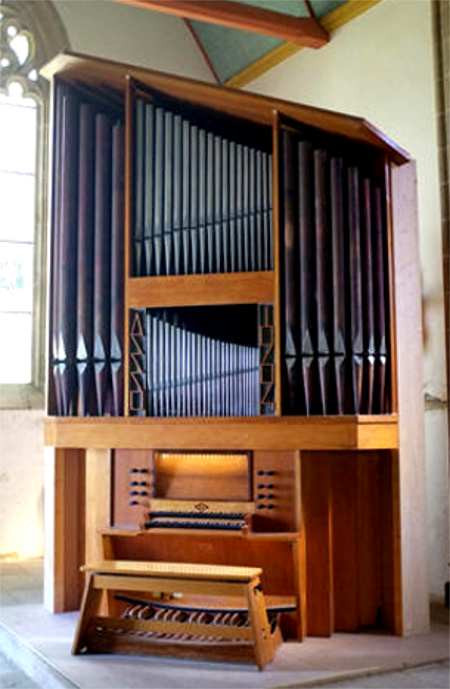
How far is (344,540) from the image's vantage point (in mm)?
5488

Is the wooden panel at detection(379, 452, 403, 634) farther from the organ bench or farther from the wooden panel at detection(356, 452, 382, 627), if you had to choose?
the organ bench

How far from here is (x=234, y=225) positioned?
561cm

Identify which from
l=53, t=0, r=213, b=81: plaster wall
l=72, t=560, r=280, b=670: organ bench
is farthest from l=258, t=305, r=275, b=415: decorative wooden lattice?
l=53, t=0, r=213, b=81: plaster wall

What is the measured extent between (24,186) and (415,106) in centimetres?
386

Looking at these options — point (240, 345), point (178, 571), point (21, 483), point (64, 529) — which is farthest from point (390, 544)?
point (21, 483)

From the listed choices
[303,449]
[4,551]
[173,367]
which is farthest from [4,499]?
[303,449]

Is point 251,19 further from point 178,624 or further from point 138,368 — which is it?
point 178,624

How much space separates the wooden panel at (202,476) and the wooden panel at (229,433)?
13 centimetres

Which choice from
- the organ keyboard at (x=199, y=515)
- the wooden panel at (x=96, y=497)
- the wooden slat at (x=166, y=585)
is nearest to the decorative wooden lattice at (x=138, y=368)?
the wooden panel at (x=96, y=497)

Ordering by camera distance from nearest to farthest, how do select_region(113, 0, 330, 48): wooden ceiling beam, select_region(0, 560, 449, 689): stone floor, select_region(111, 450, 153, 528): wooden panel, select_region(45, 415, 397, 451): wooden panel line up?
select_region(0, 560, 449, 689): stone floor, select_region(45, 415, 397, 451): wooden panel, select_region(111, 450, 153, 528): wooden panel, select_region(113, 0, 330, 48): wooden ceiling beam

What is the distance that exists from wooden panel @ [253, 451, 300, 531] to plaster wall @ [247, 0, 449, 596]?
5.61 ft

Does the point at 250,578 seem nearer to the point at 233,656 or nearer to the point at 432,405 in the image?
the point at 233,656

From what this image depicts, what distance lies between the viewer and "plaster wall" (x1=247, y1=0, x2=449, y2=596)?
6.60 metres

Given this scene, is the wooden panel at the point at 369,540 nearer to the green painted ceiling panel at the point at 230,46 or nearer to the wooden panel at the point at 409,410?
the wooden panel at the point at 409,410
